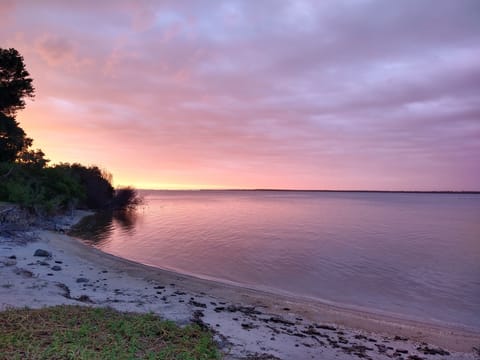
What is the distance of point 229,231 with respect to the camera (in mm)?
31938

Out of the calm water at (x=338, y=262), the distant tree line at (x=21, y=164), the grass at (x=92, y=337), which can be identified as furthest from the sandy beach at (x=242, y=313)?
the distant tree line at (x=21, y=164)

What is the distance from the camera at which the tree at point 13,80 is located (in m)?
20.5

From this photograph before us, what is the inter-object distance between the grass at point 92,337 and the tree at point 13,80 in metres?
20.8

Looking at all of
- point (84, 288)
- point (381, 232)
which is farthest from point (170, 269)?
point (381, 232)

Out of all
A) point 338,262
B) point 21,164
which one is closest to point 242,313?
point 338,262

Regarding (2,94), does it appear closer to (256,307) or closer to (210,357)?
(256,307)

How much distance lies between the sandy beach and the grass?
1194mm

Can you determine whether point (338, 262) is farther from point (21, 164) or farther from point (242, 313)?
point (21, 164)

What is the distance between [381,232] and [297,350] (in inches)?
1160

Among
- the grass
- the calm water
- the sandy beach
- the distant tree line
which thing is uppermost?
the distant tree line

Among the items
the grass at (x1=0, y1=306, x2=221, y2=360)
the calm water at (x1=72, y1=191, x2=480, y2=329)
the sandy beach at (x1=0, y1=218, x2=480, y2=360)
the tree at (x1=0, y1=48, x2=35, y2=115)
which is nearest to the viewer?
the grass at (x1=0, y1=306, x2=221, y2=360)

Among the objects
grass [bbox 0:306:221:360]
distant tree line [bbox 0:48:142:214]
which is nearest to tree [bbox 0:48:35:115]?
distant tree line [bbox 0:48:142:214]

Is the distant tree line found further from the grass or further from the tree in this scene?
the grass

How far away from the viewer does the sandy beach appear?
7.24 m
